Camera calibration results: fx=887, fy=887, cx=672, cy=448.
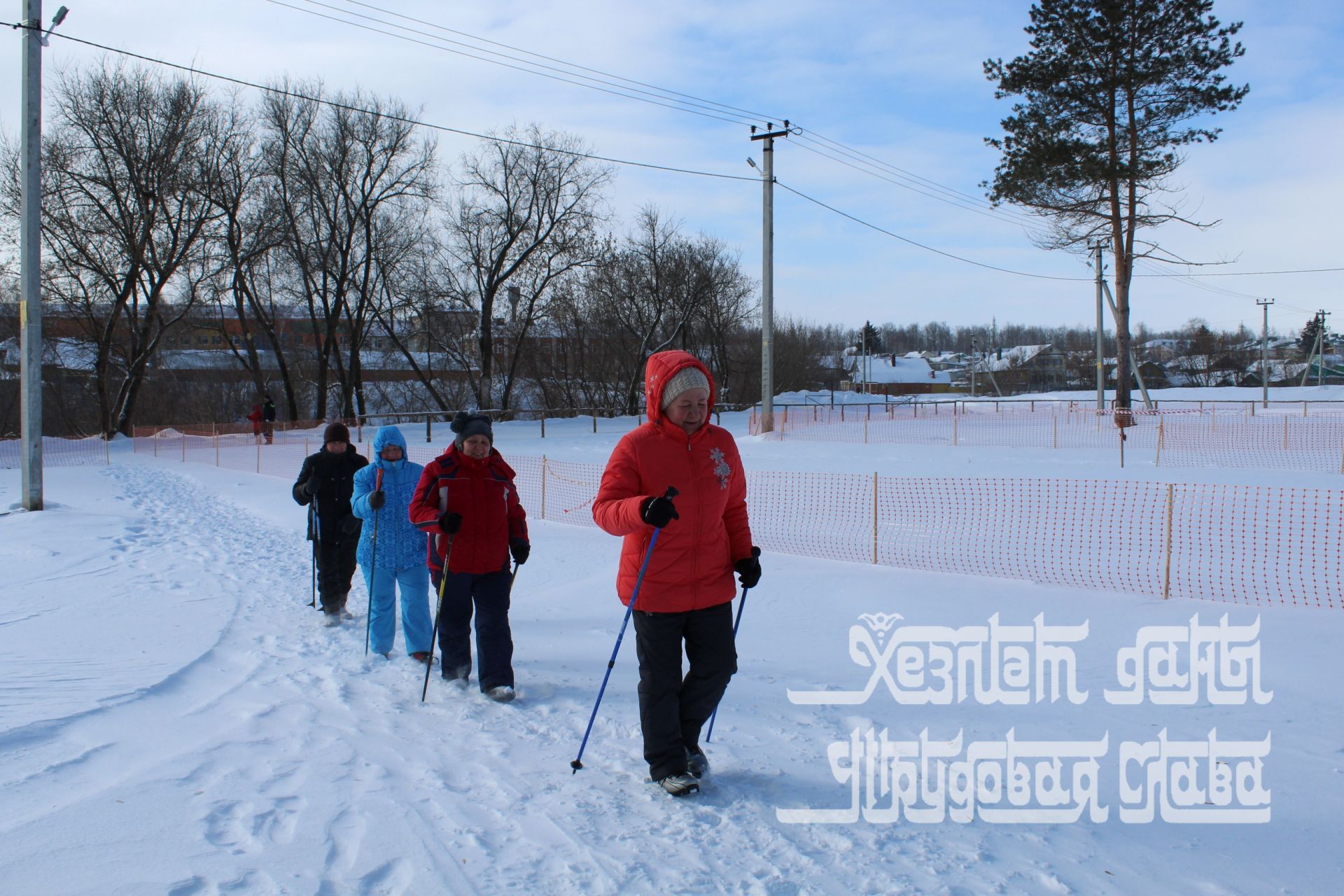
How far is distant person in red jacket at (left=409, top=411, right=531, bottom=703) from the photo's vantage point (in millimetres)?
4840

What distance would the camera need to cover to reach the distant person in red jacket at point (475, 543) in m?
4.84

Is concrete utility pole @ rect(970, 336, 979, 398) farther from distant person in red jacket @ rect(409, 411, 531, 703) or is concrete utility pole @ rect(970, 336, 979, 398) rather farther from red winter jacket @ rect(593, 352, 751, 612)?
red winter jacket @ rect(593, 352, 751, 612)

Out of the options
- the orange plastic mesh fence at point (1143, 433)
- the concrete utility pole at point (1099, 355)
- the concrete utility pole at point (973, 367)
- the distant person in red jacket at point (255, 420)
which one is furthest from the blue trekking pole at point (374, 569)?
the concrete utility pole at point (973, 367)

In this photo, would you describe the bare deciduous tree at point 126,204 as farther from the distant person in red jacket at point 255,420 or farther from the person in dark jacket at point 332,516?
the person in dark jacket at point 332,516

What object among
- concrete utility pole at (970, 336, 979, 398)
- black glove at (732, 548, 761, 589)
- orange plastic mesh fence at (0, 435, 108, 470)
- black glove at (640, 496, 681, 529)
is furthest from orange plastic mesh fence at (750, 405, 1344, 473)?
concrete utility pole at (970, 336, 979, 398)

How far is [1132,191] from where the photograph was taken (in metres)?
27.5

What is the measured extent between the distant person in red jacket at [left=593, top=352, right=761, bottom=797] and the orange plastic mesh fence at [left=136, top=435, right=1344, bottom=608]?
4.82 meters

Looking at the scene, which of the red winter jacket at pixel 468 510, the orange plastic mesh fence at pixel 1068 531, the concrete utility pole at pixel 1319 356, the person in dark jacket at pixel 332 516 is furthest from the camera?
the concrete utility pole at pixel 1319 356

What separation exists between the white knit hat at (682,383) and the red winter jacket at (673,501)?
0.8 inches

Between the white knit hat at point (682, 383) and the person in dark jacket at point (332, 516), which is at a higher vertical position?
the white knit hat at point (682, 383)

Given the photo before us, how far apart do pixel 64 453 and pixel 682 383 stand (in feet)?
97.9

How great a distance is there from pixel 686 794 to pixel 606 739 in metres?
0.74

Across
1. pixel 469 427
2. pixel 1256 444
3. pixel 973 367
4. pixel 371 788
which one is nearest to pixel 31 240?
pixel 469 427

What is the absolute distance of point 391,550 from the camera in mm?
5621
